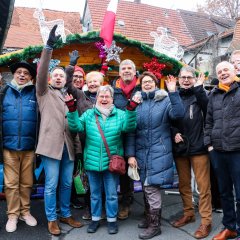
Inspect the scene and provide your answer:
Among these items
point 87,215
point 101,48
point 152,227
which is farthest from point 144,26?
point 152,227

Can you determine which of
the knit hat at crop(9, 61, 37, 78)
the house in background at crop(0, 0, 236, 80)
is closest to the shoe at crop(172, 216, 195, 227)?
the knit hat at crop(9, 61, 37, 78)

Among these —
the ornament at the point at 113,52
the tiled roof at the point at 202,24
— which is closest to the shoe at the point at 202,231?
the ornament at the point at 113,52

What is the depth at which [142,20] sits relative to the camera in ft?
88.2

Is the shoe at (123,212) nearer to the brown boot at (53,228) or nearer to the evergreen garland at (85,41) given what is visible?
the brown boot at (53,228)

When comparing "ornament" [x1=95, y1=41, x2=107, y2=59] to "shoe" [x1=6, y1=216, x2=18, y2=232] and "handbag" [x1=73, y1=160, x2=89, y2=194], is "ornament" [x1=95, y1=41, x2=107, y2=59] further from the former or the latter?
"shoe" [x1=6, y1=216, x2=18, y2=232]

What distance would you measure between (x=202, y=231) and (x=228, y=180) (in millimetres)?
757

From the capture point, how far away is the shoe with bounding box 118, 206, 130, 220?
15.2ft

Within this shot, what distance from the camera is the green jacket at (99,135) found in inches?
157

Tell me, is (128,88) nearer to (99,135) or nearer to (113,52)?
(99,135)

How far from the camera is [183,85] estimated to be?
4172 millimetres

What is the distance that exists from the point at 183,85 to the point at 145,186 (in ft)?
4.37

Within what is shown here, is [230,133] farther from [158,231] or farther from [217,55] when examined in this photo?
[217,55]

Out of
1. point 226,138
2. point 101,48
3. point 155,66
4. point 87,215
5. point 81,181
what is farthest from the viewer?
point 155,66

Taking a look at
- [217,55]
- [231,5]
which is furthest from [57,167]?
[231,5]
